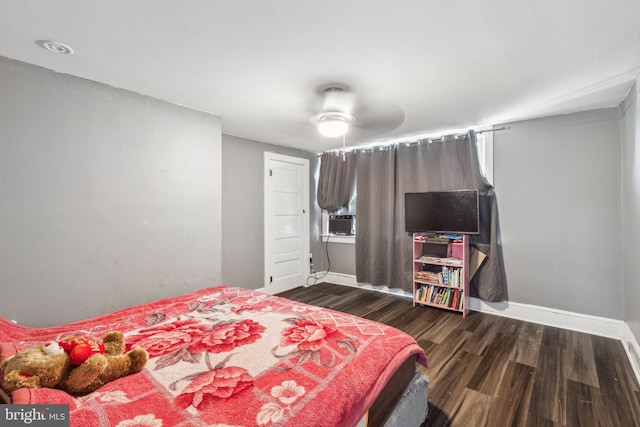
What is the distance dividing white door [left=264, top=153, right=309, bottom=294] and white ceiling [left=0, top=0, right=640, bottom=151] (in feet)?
5.38

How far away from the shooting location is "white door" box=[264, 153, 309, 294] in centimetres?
423

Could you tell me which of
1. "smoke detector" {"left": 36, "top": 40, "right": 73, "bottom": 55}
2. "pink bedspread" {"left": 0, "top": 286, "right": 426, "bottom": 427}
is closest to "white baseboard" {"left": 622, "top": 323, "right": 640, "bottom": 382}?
"pink bedspread" {"left": 0, "top": 286, "right": 426, "bottom": 427}

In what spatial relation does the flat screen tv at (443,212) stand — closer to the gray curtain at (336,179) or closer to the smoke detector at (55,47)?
the gray curtain at (336,179)

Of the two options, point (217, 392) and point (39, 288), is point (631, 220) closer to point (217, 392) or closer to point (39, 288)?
point (217, 392)

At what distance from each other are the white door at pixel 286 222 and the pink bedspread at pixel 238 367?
2333mm

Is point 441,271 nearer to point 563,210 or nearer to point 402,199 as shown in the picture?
point 402,199

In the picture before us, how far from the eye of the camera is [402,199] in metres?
4.06

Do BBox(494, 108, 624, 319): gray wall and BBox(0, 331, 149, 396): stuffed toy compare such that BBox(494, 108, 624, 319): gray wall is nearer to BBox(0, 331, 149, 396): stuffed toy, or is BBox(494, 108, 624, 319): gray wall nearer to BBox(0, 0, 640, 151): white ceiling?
BBox(0, 0, 640, 151): white ceiling

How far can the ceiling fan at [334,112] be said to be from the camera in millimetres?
2500

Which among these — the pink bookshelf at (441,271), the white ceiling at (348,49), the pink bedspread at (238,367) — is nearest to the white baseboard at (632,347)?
the pink bookshelf at (441,271)

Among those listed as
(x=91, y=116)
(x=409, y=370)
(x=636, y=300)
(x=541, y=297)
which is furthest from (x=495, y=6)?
(x=541, y=297)

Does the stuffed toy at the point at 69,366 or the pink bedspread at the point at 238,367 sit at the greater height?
the stuffed toy at the point at 69,366

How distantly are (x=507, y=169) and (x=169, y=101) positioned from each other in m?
3.81

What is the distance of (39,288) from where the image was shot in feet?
6.37
